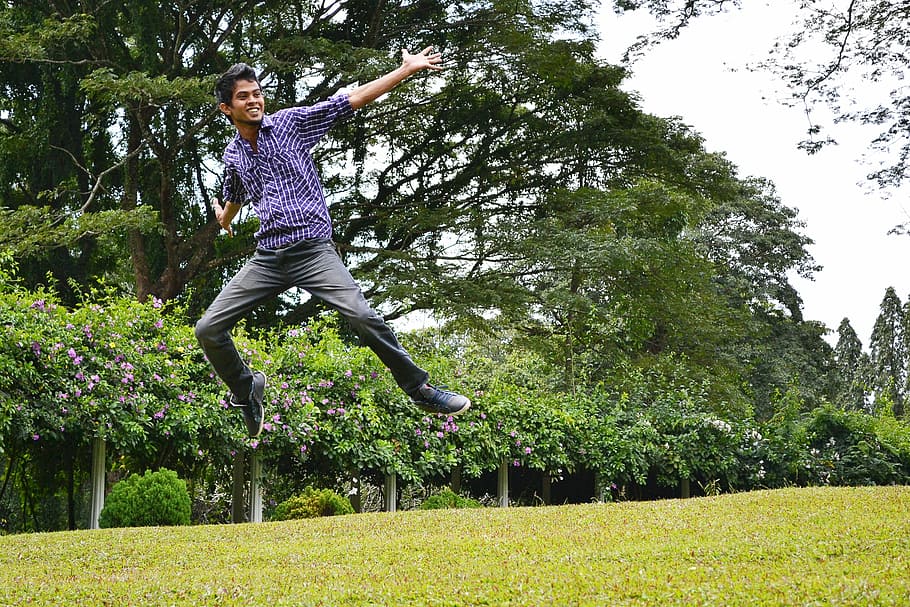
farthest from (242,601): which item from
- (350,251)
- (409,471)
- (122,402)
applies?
(350,251)

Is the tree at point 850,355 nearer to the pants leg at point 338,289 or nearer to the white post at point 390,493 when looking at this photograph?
the white post at point 390,493

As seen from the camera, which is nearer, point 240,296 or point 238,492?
point 240,296

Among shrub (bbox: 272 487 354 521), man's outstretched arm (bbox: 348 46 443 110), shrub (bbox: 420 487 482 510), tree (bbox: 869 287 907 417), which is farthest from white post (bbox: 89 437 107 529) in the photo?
tree (bbox: 869 287 907 417)

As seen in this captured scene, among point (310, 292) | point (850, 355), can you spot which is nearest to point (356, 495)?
point (310, 292)

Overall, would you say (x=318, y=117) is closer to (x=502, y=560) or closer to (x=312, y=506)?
(x=502, y=560)

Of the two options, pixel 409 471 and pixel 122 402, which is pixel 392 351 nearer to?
pixel 122 402

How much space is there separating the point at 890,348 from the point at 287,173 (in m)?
34.0

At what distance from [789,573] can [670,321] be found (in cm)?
1557

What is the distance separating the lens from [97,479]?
10.1 meters

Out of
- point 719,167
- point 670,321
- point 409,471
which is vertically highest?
point 719,167

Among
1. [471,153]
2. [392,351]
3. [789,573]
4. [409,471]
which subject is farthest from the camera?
[471,153]

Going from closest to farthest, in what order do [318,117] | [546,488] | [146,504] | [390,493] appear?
[318,117] < [146,504] < [390,493] < [546,488]

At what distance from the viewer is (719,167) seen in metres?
19.2

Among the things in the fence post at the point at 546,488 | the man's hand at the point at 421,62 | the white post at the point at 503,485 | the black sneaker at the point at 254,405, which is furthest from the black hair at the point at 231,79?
the fence post at the point at 546,488
